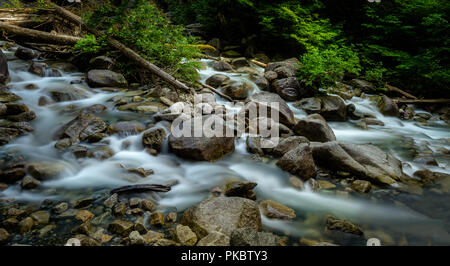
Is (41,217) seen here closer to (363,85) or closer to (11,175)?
(11,175)

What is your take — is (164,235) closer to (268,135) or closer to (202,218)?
(202,218)

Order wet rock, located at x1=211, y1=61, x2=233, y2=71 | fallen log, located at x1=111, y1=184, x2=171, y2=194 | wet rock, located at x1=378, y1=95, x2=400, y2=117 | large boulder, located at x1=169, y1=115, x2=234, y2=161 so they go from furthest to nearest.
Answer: wet rock, located at x1=211, y1=61, x2=233, y2=71
wet rock, located at x1=378, y1=95, x2=400, y2=117
large boulder, located at x1=169, y1=115, x2=234, y2=161
fallen log, located at x1=111, y1=184, x2=171, y2=194

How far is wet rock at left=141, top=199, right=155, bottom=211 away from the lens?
9.91 feet

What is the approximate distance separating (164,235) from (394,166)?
4229 mm

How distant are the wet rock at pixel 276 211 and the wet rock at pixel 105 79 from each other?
5378 mm

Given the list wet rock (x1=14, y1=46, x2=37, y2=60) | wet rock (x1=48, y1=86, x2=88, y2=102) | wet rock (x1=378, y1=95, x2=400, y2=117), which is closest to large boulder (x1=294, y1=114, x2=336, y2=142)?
wet rock (x1=378, y1=95, x2=400, y2=117)

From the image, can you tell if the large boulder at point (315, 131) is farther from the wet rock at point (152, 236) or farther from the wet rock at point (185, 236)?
the wet rock at point (152, 236)

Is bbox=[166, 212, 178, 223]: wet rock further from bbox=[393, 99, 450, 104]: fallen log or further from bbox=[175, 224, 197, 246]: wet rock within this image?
bbox=[393, 99, 450, 104]: fallen log

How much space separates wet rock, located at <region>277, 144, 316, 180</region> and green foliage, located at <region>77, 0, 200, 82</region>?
399 cm

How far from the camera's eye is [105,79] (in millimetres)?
6711

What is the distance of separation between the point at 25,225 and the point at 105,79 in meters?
4.99

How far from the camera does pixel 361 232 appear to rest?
119 inches

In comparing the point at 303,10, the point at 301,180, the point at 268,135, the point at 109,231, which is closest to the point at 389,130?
the point at 268,135

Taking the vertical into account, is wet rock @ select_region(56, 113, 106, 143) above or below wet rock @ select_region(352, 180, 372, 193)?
above
